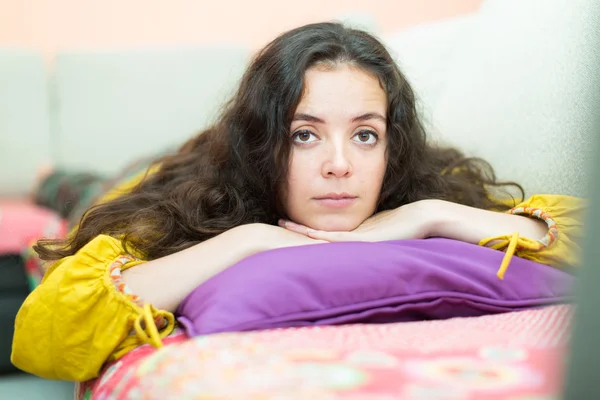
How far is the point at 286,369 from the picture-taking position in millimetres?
572

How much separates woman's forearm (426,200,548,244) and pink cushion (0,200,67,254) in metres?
0.88

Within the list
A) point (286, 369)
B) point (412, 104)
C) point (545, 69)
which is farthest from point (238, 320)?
point (545, 69)

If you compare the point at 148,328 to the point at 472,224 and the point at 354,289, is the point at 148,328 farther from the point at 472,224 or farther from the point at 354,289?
the point at 472,224

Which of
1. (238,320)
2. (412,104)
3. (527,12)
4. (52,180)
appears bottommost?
(52,180)

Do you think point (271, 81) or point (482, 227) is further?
point (271, 81)

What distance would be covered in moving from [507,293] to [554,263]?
0.14 m

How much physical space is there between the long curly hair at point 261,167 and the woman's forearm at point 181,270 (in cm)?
11

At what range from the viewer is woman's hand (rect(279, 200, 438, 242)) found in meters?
0.99

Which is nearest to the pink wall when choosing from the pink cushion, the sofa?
the sofa

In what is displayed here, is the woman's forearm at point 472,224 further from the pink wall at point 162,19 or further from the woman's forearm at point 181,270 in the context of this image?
the pink wall at point 162,19

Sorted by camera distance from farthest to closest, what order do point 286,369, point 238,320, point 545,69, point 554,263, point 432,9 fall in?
point 432,9 → point 545,69 → point 554,263 → point 238,320 → point 286,369

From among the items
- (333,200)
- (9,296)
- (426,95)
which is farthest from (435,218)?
(9,296)

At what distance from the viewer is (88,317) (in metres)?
0.84

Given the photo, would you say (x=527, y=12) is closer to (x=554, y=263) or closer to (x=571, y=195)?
(x=571, y=195)
